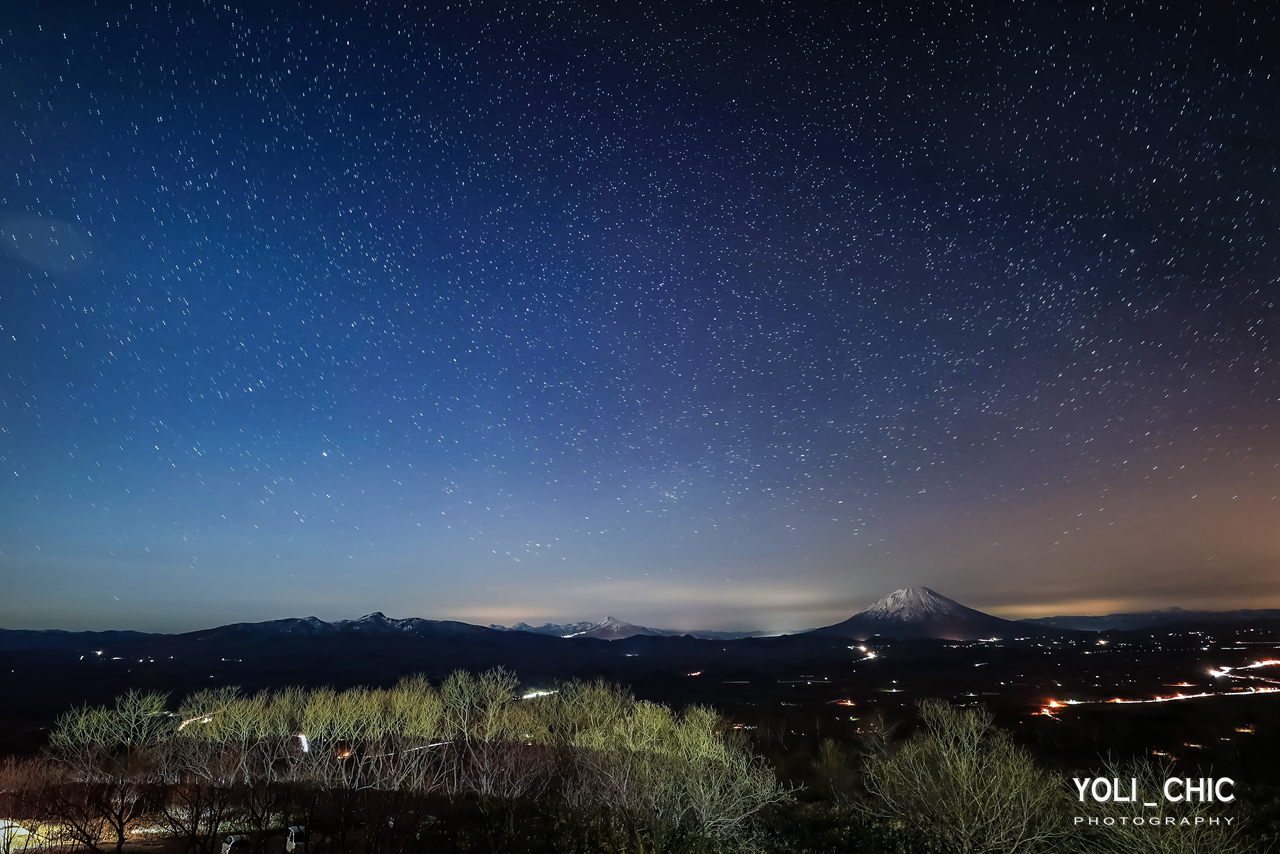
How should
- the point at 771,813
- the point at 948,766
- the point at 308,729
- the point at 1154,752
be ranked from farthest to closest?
the point at 1154,752 < the point at 308,729 < the point at 771,813 < the point at 948,766

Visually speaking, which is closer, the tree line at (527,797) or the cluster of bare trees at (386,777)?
the tree line at (527,797)

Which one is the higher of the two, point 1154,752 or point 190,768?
point 190,768

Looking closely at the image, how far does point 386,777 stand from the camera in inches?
2729

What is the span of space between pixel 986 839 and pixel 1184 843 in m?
10.8

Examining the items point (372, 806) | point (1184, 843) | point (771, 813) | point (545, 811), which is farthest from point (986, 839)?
point (372, 806)

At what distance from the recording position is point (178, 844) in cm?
4128

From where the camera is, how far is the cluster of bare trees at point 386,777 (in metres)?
44.1

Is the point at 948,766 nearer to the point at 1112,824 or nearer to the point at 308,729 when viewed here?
the point at 1112,824

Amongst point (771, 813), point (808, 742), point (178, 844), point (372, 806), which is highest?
point (178, 844)

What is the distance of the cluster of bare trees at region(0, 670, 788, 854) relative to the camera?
4405 centimetres

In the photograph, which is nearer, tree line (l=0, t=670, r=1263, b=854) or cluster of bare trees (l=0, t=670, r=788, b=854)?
tree line (l=0, t=670, r=1263, b=854)

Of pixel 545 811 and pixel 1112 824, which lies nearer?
pixel 1112 824

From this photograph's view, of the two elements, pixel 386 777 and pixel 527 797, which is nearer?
pixel 527 797

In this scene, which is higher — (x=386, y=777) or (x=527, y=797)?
(x=527, y=797)
